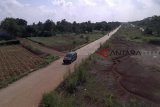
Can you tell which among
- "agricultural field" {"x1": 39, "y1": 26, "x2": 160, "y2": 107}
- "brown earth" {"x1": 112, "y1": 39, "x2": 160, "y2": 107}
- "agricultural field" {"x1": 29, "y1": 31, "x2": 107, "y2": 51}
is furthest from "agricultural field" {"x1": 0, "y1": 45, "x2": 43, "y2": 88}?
"agricultural field" {"x1": 29, "y1": 31, "x2": 107, "y2": 51}

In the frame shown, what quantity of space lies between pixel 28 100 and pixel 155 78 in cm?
1422

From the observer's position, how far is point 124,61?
35594 mm

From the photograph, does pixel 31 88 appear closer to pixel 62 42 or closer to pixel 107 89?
pixel 107 89

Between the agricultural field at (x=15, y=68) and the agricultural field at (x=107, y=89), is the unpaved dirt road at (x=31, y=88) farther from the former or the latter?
the agricultural field at (x=107, y=89)

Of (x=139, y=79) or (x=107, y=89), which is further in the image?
(x=139, y=79)

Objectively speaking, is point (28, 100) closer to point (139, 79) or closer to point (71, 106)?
point (71, 106)

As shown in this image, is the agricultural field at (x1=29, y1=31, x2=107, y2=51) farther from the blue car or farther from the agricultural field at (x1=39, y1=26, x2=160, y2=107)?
the agricultural field at (x1=39, y1=26, x2=160, y2=107)

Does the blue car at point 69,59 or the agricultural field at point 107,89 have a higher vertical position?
the blue car at point 69,59

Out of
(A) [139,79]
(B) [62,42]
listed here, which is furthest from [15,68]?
(B) [62,42]

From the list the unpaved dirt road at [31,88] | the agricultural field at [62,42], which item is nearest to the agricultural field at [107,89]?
the unpaved dirt road at [31,88]

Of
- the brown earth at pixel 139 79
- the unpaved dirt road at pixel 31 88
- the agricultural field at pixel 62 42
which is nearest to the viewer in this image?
the unpaved dirt road at pixel 31 88

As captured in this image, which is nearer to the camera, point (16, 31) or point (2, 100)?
point (2, 100)

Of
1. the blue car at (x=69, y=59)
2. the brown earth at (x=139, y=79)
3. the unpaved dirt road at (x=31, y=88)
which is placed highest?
the blue car at (x=69, y=59)

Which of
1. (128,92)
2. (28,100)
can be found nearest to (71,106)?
(28,100)
